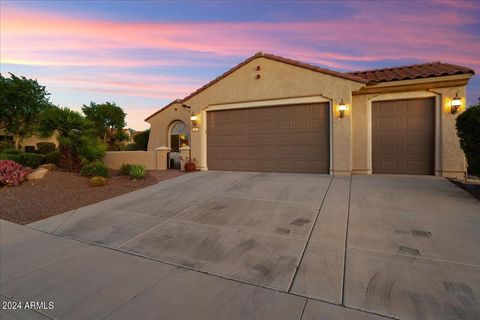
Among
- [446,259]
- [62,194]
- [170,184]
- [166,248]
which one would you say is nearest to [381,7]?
[446,259]

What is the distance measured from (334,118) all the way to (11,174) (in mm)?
12076

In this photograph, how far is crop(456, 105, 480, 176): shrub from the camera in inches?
232

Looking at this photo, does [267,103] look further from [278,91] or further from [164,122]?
[164,122]

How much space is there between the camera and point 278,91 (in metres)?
10.1

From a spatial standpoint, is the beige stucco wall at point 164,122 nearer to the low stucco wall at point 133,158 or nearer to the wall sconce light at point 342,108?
the low stucco wall at point 133,158

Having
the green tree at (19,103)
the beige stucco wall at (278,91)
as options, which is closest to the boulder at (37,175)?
the beige stucco wall at (278,91)

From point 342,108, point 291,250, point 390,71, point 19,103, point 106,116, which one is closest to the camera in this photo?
point 291,250

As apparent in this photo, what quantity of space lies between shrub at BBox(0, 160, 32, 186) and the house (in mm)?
6847

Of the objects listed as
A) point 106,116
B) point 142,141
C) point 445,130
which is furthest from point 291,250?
point 106,116

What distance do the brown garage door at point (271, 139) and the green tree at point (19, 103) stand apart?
23036 mm

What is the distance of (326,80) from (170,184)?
725 centimetres

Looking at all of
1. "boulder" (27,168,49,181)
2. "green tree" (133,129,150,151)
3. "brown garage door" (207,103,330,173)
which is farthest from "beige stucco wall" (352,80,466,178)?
"green tree" (133,129,150,151)

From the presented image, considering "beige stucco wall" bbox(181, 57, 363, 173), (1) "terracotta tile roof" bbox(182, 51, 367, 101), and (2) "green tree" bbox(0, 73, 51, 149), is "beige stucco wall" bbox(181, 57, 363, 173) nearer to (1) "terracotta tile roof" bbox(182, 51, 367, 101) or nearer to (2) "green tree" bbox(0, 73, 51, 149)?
(1) "terracotta tile roof" bbox(182, 51, 367, 101)

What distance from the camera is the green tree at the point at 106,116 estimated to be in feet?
108
